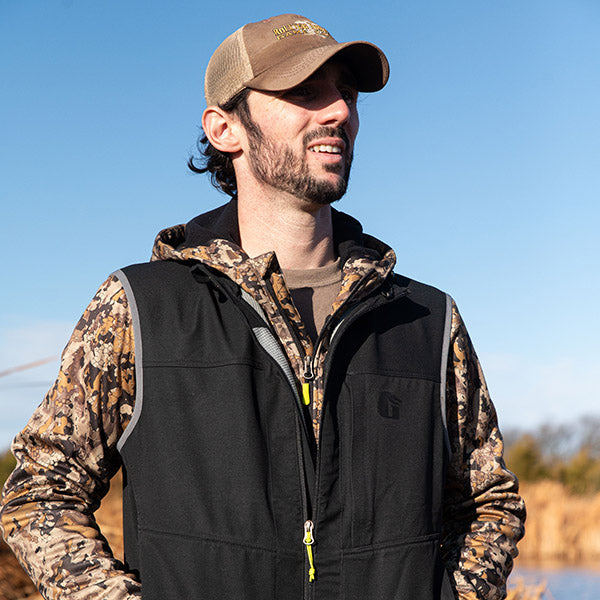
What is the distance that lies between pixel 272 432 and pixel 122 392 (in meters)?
0.42

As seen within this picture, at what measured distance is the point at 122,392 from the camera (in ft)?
7.57

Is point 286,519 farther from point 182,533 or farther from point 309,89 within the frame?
point 309,89

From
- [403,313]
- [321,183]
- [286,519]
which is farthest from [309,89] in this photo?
[286,519]

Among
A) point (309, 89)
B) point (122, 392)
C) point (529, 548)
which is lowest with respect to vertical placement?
point (529, 548)

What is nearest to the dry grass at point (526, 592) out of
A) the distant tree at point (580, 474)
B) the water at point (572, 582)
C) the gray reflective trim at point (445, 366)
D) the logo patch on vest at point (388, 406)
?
the gray reflective trim at point (445, 366)

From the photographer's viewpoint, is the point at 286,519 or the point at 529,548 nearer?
the point at 286,519

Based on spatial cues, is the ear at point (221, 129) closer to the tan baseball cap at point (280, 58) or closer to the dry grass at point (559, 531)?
the tan baseball cap at point (280, 58)

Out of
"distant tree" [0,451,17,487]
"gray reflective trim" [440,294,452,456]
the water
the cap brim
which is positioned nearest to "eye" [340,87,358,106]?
the cap brim

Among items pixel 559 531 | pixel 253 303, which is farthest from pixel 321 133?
pixel 559 531

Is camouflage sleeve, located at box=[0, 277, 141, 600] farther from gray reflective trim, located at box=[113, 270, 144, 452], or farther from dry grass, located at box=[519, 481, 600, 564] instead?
dry grass, located at box=[519, 481, 600, 564]

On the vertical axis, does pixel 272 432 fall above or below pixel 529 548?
above

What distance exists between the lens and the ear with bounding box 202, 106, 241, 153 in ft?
9.44

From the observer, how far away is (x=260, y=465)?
217 cm

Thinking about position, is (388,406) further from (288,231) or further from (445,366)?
(288,231)
